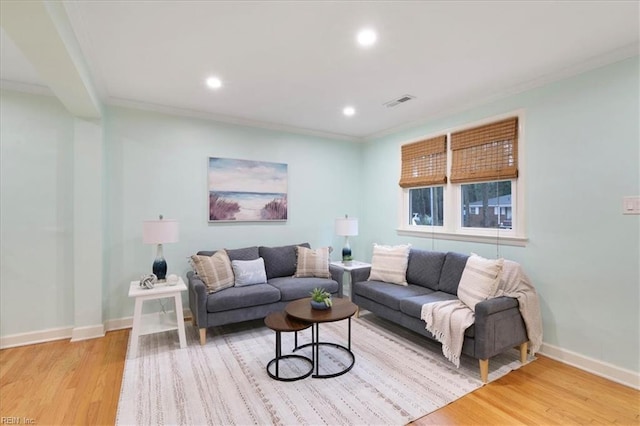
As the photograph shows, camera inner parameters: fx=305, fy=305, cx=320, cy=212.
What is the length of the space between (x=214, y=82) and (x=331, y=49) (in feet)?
4.20

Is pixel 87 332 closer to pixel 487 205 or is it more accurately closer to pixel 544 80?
pixel 487 205

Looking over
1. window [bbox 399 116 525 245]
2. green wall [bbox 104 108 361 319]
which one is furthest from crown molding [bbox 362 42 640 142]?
→ green wall [bbox 104 108 361 319]

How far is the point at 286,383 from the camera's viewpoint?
2365mm


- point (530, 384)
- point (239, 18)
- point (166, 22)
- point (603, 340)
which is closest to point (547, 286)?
point (603, 340)

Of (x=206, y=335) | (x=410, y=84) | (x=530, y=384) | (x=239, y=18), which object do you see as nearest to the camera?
(x=239, y=18)

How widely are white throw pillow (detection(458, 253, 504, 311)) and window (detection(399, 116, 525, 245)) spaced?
573 mm

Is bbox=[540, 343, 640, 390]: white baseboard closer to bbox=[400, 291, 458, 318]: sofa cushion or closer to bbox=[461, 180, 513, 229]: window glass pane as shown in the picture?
bbox=[400, 291, 458, 318]: sofa cushion

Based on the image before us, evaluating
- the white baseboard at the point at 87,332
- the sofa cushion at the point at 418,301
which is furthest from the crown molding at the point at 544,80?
the white baseboard at the point at 87,332

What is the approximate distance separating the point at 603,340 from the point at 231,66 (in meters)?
3.87

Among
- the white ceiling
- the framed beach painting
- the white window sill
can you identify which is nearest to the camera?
the white ceiling

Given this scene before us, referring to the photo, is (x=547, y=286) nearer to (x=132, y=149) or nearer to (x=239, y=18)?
(x=239, y=18)

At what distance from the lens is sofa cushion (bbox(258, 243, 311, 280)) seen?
3.94m

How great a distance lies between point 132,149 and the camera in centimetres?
357

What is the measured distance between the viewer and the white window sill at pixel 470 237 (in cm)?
304
